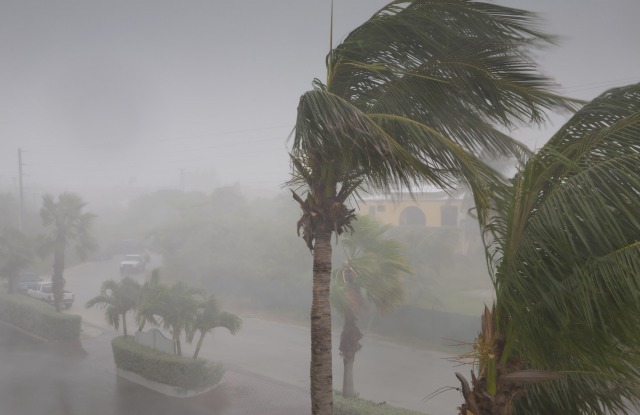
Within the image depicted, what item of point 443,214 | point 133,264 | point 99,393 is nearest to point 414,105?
point 99,393

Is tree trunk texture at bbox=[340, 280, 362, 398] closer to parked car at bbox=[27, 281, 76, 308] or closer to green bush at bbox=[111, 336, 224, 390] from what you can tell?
green bush at bbox=[111, 336, 224, 390]

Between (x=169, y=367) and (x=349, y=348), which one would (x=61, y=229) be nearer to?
(x=169, y=367)

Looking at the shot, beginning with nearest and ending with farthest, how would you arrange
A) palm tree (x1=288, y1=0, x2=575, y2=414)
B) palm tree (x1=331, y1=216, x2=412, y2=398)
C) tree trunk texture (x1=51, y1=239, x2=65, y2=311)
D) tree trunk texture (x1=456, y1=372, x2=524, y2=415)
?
tree trunk texture (x1=456, y1=372, x2=524, y2=415) < palm tree (x1=288, y1=0, x2=575, y2=414) < palm tree (x1=331, y1=216, x2=412, y2=398) < tree trunk texture (x1=51, y1=239, x2=65, y2=311)

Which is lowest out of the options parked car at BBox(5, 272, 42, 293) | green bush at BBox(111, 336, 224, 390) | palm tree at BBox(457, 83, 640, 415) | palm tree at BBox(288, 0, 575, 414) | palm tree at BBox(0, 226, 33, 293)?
green bush at BBox(111, 336, 224, 390)

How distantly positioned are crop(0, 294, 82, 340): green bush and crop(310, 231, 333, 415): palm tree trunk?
10425 mm

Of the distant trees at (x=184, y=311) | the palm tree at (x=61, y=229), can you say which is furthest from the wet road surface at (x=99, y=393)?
the palm tree at (x=61, y=229)

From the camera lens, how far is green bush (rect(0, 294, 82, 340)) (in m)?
11.6

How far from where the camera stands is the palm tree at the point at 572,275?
167cm

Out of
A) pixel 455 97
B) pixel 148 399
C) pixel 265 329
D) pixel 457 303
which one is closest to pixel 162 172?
pixel 265 329

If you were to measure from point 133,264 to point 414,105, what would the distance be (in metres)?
17.2

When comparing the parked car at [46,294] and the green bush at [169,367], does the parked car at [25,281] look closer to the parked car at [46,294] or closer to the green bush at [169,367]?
the parked car at [46,294]

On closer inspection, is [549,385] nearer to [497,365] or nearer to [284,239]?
[497,365]

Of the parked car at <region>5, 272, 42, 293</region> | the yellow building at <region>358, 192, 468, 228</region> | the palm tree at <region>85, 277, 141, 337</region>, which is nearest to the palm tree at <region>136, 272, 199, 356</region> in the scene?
the palm tree at <region>85, 277, 141, 337</region>

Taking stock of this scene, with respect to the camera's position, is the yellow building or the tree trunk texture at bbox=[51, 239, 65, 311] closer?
the tree trunk texture at bbox=[51, 239, 65, 311]
